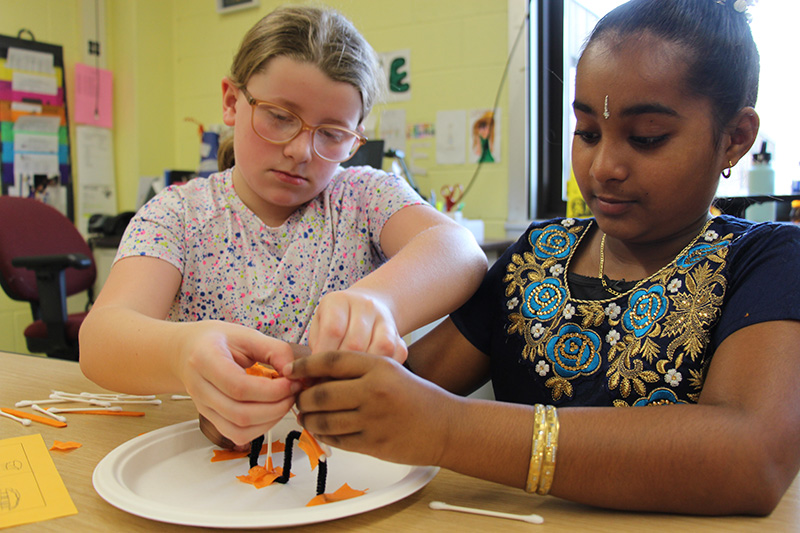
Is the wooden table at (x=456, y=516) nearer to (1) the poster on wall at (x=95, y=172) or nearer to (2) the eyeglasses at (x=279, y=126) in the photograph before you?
(2) the eyeglasses at (x=279, y=126)

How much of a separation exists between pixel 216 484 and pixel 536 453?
0.31m

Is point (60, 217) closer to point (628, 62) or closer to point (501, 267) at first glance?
point (501, 267)

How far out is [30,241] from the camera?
235cm

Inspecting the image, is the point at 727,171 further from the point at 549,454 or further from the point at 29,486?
the point at 29,486

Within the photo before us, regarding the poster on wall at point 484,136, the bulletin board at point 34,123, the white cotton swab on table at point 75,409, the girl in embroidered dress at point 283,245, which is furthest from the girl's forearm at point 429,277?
the bulletin board at point 34,123

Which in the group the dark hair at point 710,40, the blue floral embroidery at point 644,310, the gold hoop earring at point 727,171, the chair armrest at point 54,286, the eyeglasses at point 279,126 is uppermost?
the dark hair at point 710,40

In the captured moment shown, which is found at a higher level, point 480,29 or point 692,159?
point 480,29

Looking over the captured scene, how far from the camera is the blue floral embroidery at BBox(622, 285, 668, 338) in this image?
756 millimetres

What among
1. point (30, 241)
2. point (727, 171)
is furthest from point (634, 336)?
point (30, 241)

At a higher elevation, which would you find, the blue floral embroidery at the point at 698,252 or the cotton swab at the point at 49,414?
the blue floral embroidery at the point at 698,252

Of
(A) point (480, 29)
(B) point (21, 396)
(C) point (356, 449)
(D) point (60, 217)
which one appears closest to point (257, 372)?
(C) point (356, 449)

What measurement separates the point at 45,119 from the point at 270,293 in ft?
8.25

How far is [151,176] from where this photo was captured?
320 centimetres

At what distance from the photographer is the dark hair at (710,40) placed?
70 centimetres
